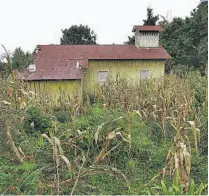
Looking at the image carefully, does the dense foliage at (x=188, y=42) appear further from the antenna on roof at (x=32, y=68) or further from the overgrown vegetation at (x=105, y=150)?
the overgrown vegetation at (x=105, y=150)

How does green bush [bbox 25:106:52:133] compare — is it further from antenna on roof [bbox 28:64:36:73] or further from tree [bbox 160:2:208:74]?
tree [bbox 160:2:208:74]

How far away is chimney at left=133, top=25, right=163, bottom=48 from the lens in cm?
966

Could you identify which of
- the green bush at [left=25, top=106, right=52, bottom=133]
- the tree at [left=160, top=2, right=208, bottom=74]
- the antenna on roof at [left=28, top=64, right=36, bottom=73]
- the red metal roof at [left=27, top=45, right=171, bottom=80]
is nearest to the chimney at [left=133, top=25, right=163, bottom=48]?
the red metal roof at [left=27, top=45, right=171, bottom=80]

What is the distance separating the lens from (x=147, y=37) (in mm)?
9758

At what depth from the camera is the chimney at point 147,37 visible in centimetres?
966

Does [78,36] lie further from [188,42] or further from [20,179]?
[20,179]

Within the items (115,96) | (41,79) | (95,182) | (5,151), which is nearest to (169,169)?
(95,182)

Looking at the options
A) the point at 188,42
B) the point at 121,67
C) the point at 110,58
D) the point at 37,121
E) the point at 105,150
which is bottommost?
the point at 105,150

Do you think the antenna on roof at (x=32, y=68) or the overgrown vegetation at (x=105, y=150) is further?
the antenna on roof at (x=32, y=68)

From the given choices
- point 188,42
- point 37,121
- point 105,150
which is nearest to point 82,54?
point 188,42

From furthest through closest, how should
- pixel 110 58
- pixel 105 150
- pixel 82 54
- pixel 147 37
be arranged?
pixel 147 37
pixel 82 54
pixel 110 58
pixel 105 150

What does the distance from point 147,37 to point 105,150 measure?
316 inches

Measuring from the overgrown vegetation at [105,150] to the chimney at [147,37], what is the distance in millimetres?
6612

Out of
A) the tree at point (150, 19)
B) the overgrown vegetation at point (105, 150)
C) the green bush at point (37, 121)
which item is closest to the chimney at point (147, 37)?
the tree at point (150, 19)
